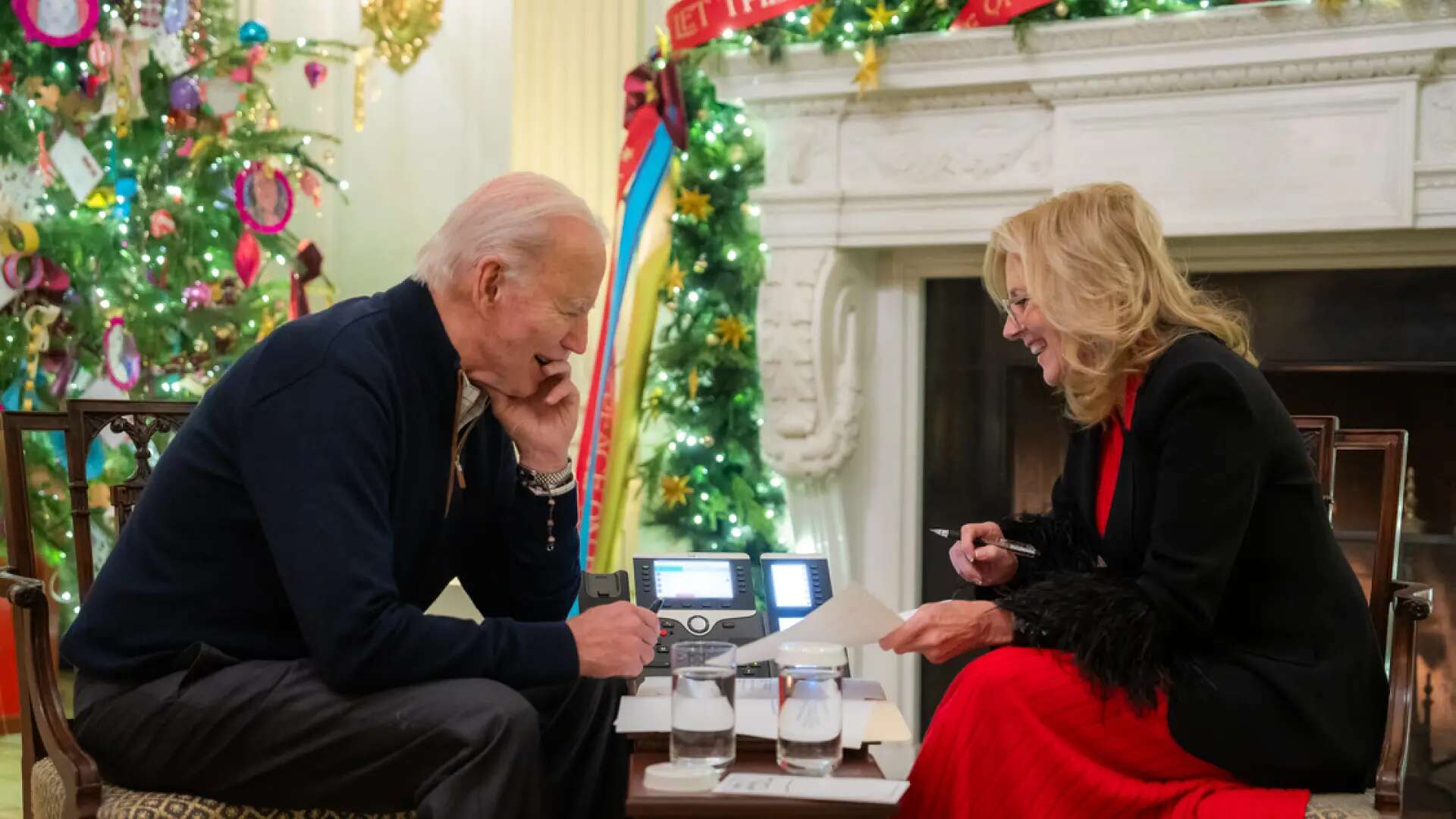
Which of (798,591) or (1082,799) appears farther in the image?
(798,591)

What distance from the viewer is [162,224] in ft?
13.0

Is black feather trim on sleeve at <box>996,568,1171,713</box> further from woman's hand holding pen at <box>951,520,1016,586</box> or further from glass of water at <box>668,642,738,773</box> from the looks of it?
glass of water at <box>668,642,738,773</box>

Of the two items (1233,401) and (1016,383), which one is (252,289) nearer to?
(1016,383)

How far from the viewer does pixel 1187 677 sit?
1630 millimetres

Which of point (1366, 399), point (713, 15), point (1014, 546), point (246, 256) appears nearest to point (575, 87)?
point (713, 15)

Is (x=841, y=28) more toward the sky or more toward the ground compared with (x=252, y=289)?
more toward the sky

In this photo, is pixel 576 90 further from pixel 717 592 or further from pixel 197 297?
pixel 717 592

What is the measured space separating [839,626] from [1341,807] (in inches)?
23.4

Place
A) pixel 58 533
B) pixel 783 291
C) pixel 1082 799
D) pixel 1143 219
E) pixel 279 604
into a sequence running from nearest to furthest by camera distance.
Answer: pixel 279 604
pixel 1082 799
pixel 1143 219
pixel 783 291
pixel 58 533

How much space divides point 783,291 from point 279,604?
204cm

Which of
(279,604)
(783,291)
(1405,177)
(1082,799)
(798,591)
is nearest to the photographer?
(279,604)

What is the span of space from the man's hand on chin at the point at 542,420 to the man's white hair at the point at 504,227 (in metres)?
0.19

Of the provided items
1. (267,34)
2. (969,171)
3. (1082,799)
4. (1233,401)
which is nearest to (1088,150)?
(969,171)

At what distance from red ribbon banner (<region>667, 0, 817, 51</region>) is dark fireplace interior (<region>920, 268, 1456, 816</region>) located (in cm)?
84
